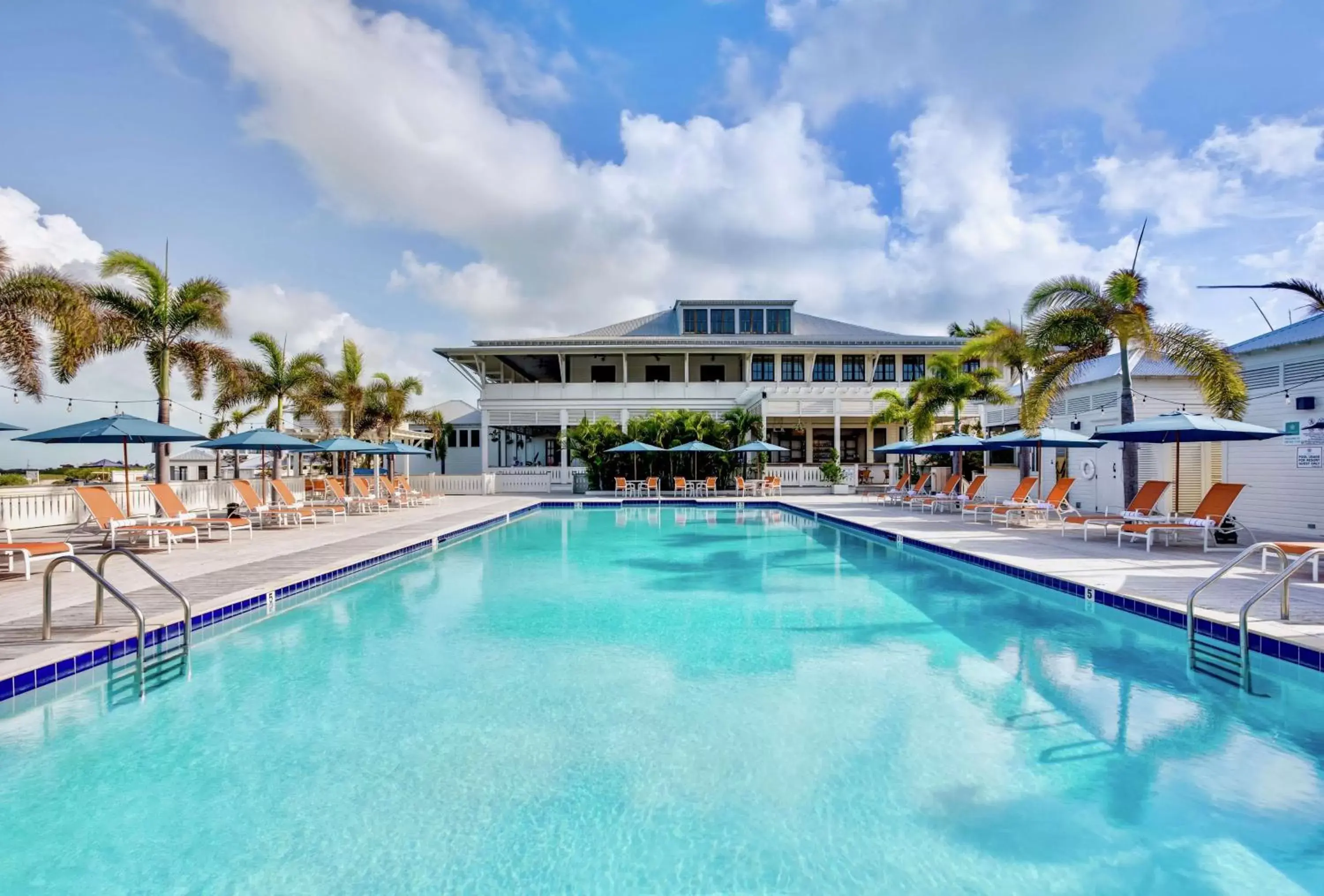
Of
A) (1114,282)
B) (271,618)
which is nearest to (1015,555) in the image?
(1114,282)

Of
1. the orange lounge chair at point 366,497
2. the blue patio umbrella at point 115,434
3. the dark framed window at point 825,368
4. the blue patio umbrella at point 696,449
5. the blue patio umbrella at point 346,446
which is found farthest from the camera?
the dark framed window at point 825,368

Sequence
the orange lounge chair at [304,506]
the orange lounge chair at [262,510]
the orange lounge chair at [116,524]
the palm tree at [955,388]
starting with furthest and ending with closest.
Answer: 1. the palm tree at [955,388]
2. the orange lounge chair at [304,506]
3. the orange lounge chair at [262,510]
4. the orange lounge chair at [116,524]

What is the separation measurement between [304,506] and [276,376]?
7114mm

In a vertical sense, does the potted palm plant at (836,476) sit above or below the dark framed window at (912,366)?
below

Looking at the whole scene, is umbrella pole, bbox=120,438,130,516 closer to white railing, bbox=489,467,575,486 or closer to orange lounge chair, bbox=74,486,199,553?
orange lounge chair, bbox=74,486,199,553

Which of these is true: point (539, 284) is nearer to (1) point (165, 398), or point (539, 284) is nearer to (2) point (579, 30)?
(2) point (579, 30)

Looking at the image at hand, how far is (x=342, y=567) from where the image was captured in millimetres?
8867

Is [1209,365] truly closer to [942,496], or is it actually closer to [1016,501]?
[1016,501]

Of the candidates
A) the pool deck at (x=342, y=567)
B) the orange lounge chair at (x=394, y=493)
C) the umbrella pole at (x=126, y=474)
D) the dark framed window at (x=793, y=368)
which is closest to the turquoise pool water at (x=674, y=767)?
the pool deck at (x=342, y=567)

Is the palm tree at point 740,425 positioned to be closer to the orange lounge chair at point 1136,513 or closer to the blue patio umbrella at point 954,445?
the blue patio umbrella at point 954,445

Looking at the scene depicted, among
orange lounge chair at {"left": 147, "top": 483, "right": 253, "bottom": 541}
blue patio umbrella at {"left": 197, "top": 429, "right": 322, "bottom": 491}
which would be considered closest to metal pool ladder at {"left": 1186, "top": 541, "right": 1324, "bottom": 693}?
Answer: orange lounge chair at {"left": 147, "top": 483, "right": 253, "bottom": 541}

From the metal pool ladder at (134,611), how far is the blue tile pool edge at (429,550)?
113 millimetres

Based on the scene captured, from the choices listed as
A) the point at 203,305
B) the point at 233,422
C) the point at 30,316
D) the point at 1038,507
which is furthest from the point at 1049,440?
the point at 233,422

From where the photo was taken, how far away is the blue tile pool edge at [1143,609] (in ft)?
15.8
